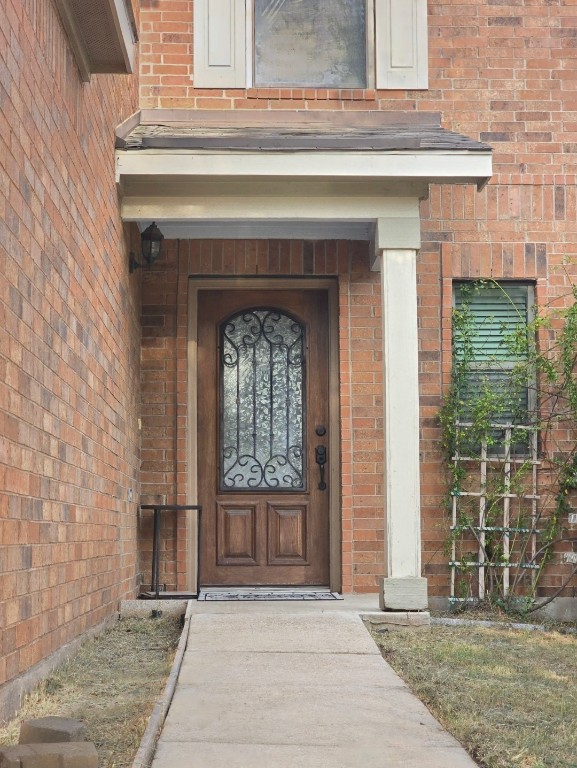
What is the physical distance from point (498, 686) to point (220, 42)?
18.6 feet

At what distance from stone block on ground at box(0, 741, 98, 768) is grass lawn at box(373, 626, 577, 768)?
46.4 inches

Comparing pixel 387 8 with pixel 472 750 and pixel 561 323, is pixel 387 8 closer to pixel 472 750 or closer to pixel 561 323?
pixel 561 323

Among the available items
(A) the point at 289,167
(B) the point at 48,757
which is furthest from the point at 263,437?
(B) the point at 48,757

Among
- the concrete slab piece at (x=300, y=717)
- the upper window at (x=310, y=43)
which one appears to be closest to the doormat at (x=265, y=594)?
the concrete slab piece at (x=300, y=717)

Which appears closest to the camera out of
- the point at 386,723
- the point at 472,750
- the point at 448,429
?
the point at 472,750

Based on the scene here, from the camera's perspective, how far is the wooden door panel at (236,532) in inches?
331

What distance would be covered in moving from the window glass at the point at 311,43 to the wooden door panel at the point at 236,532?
11.1 feet

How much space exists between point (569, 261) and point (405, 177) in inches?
82.2

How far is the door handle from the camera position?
8.43 metres

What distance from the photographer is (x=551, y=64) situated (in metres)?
8.48

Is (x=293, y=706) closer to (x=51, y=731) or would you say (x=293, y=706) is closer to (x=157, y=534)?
(x=51, y=731)

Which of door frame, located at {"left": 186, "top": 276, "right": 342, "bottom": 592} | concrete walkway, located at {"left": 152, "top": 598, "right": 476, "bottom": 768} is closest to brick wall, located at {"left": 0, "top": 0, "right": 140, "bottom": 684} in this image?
concrete walkway, located at {"left": 152, "top": 598, "right": 476, "bottom": 768}

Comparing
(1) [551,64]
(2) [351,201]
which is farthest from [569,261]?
(2) [351,201]

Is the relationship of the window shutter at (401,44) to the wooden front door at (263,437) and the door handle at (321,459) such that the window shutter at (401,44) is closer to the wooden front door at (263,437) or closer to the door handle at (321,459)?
the wooden front door at (263,437)
